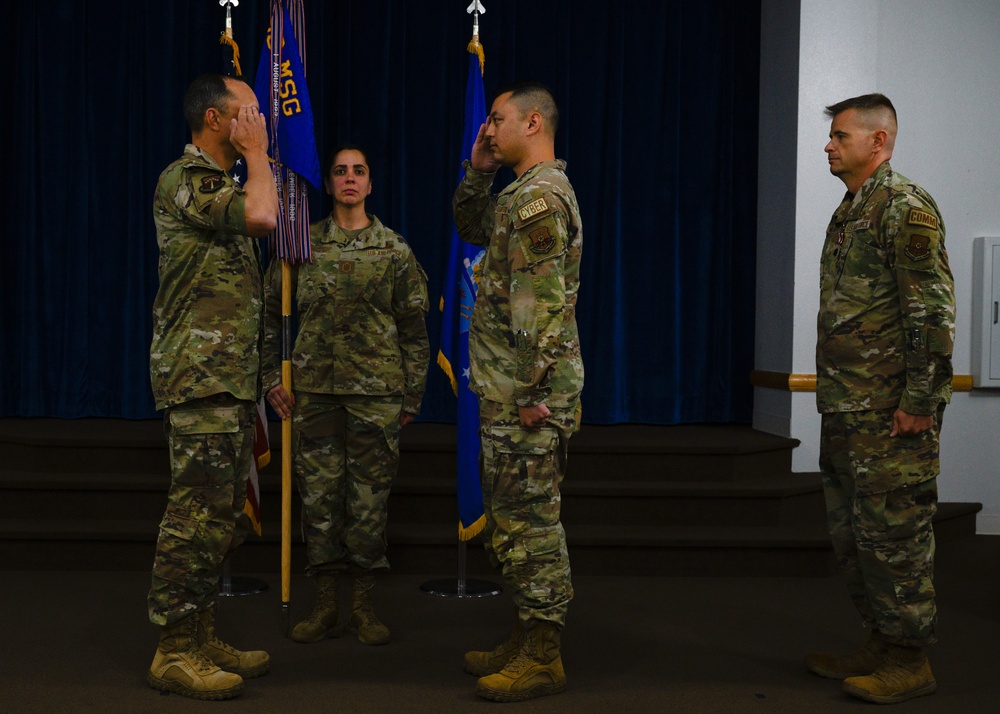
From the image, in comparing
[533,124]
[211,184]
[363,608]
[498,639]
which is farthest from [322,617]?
[533,124]

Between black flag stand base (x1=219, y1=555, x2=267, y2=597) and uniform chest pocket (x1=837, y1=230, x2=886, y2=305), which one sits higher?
uniform chest pocket (x1=837, y1=230, x2=886, y2=305)

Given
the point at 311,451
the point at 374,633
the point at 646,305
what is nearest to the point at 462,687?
the point at 374,633

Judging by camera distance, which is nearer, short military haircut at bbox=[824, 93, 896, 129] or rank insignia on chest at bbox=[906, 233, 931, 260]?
rank insignia on chest at bbox=[906, 233, 931, 260]

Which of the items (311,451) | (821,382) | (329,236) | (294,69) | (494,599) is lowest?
(494,599)

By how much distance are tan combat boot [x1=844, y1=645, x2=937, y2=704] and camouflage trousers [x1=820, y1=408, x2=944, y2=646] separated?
0.08 meters

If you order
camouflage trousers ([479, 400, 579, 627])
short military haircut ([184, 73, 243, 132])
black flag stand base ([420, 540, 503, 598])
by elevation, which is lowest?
black flag stand base ([420, 540, 503, 598])

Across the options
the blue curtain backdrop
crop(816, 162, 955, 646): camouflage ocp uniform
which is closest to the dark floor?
→ crop(816, 162, 955, 646): camouflage ocp uniform

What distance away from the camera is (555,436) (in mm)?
2939

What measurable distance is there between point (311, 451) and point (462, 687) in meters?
1.04

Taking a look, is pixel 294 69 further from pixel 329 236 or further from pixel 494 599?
pixel 494 599

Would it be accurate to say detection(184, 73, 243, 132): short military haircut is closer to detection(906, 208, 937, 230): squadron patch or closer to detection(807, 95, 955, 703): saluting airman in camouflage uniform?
detection(807, 95, 955, 703): saluting airman in camouflage uniform

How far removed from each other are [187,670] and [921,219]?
2541mm

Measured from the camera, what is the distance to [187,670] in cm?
288

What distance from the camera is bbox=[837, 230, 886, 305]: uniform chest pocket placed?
3002mm
